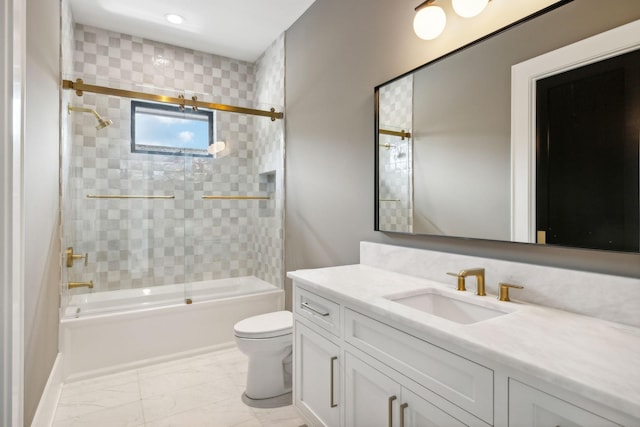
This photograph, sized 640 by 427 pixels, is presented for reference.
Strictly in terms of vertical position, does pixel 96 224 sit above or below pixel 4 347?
above

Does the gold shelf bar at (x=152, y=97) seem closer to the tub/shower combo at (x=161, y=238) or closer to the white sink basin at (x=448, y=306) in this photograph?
the tub/shower combo at (x=161, y=238)

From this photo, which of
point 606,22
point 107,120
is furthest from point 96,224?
point 606,22

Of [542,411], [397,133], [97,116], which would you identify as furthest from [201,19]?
[542,411]

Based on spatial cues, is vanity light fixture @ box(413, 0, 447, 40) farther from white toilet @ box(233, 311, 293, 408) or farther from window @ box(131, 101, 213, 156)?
window @ box(131, 101, 213, 156)

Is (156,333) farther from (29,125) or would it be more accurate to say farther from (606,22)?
(606,22)

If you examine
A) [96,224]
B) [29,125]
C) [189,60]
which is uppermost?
[189,60]

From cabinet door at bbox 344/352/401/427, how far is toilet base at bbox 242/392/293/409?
828 mm

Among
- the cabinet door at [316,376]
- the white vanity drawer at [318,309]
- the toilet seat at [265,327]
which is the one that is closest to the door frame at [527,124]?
the white vanity drawer at [318,309]

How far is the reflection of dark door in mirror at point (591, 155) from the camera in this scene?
102 cm

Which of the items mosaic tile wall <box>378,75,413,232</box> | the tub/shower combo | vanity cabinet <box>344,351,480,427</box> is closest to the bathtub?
the tub/shower combo

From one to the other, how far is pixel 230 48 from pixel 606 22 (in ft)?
10.5

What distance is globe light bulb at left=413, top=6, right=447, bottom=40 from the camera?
157 cm

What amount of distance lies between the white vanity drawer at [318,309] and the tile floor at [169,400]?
25.7 inches

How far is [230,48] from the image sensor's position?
11.4ft
